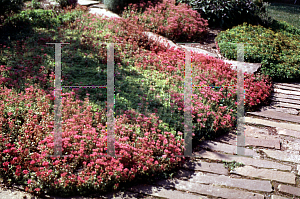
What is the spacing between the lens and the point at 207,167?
3.73 meters

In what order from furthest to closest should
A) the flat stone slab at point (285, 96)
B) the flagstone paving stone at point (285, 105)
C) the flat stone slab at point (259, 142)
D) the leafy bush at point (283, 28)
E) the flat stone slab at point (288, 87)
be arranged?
the leafy bush at point (283, 28)
the flat stone slab at point (288, 87)
the flat stone slab at point (285, 96)
the flagstone paving stone at point (285, 105)
the flat stone slab at point (259, 142)

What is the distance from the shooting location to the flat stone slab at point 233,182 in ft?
11.1

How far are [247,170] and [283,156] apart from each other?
73 cm

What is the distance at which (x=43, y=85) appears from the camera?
495 centimetres

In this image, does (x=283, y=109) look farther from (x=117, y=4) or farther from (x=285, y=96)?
(x=117, y=4)

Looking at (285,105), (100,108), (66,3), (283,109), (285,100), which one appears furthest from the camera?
(66,3)

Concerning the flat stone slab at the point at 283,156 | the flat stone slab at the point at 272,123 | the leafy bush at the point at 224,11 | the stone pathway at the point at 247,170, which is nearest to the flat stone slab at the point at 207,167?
the stone pathway at the point at 247,170

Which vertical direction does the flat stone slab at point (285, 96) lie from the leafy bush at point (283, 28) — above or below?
below

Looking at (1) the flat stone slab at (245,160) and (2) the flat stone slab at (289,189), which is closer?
(2) the flat stone slab at (289,189)

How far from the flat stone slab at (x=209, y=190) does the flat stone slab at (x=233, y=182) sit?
0.09 meters

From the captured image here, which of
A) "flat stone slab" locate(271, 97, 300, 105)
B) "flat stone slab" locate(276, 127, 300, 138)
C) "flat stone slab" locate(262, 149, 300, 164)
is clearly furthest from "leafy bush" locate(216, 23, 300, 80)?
"flat stone slab" locate(262, 149, 300, 164)

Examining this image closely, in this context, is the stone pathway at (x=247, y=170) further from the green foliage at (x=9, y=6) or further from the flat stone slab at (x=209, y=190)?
the green foliage at (x=9, y=6)

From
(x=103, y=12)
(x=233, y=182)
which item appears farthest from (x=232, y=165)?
(x=103, y=12)

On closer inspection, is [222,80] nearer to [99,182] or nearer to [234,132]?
[234,132]
